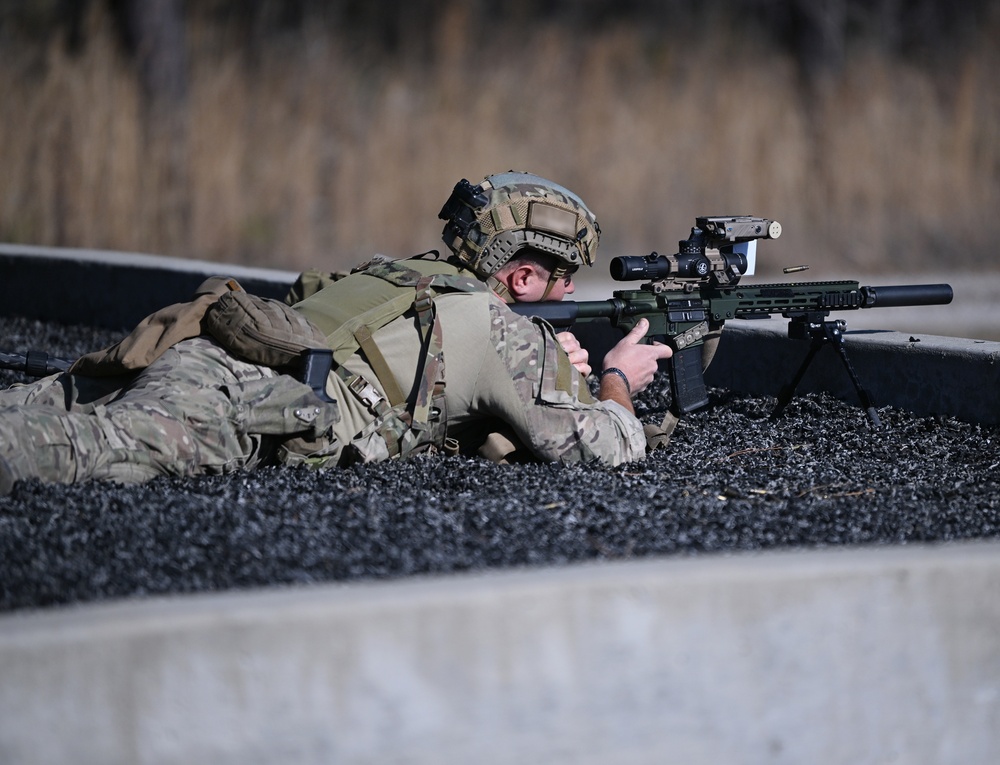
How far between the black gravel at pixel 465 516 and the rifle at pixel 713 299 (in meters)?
0.48

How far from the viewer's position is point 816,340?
556 cm

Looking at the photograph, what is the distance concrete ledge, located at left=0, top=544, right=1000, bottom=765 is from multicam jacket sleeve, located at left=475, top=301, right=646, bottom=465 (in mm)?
1521

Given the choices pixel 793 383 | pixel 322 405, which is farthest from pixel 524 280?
pixel 793 383

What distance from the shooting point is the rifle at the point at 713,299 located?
523 cm

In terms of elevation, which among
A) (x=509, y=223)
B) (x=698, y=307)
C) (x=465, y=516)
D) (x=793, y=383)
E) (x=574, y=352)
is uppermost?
(x=509, y=223)

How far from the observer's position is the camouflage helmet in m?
4.75

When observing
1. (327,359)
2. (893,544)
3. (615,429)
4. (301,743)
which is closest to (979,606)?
(893,544)

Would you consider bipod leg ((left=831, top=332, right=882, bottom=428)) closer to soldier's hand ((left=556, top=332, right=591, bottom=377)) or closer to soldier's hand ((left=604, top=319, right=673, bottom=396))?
soldier's hand ((left=604, top=319, right=673, bottom=396))

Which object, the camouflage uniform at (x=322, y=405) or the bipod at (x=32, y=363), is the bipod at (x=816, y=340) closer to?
the camouflage uniform at (x=322, y=405)

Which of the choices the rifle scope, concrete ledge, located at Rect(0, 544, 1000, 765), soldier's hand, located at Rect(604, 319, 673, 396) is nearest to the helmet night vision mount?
the rifle scope

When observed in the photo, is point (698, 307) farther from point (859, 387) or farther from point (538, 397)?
point (538, 397)

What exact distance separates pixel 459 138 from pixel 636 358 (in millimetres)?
6784

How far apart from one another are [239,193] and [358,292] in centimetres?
630

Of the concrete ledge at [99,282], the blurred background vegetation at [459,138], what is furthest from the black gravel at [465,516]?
the blurred background vegetation at [459,138]
